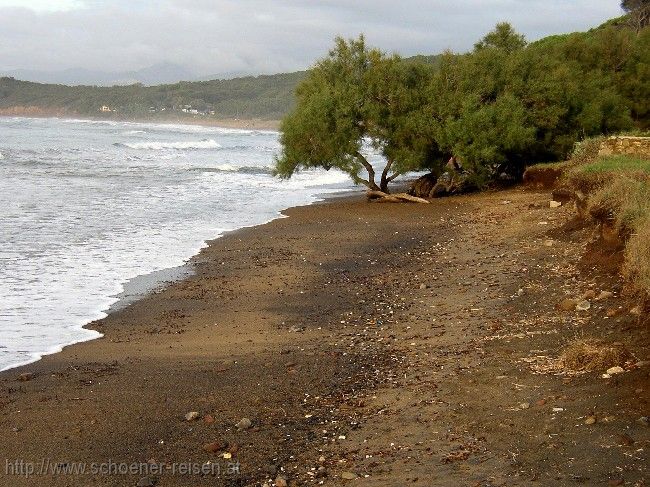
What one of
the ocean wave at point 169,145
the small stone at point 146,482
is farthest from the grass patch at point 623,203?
the ocean wave at point 169,145

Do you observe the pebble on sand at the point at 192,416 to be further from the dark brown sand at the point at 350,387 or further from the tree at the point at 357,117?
the tree at the point at 357,117

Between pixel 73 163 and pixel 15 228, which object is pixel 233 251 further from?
pixel 73 163

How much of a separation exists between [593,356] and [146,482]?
161 inches

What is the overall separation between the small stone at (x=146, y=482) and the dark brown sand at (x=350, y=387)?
0.06m

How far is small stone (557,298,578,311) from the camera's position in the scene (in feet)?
30.9

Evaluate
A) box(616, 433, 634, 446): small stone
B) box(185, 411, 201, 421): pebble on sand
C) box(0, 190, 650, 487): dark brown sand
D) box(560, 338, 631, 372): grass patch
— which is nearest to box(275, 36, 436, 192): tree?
box(0, 190, 650, 487): dark brown sand

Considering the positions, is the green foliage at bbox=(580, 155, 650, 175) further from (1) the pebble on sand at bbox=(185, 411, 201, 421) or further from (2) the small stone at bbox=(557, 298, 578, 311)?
(1) the pebble on sand at bbox=(185, 411, 201, 421)

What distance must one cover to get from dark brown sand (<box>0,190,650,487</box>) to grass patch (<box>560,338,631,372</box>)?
0.18 metres

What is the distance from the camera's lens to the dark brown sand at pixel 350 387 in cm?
602

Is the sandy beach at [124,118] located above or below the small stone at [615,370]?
above

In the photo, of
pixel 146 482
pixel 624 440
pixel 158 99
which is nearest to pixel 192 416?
pixel 146 482

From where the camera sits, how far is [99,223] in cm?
1972

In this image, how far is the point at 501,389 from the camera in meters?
7.29

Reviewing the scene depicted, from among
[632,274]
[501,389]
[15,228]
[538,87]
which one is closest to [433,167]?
[538,87]
